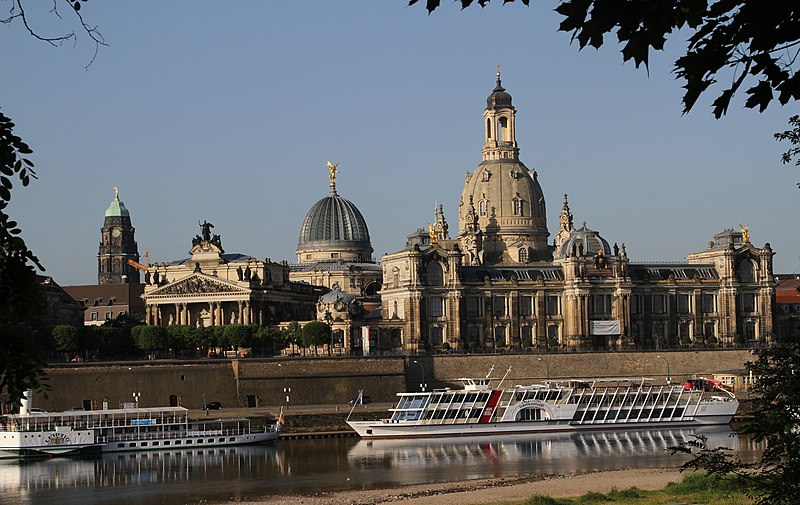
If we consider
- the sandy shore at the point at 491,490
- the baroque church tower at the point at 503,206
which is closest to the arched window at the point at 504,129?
the baroque church tower at the point at 503,206

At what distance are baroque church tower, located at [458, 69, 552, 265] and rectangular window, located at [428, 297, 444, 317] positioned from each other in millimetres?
20333

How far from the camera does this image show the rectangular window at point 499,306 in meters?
110

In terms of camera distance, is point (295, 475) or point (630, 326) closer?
point (295, 475)

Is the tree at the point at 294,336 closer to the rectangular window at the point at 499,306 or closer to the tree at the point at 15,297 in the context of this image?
the rectangular window at the point at 499,306

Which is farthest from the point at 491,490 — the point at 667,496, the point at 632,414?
the point at 632,414

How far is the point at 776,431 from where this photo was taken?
2291cm

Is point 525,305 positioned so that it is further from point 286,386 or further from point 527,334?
point 286,386

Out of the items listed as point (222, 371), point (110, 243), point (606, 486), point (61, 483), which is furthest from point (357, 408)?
point (110, 243)

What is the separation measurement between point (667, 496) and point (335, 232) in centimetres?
10643

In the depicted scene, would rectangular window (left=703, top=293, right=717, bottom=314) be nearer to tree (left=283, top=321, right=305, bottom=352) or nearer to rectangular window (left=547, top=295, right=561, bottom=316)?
rectangular window (left=547, top=295, right=561, bottom=316)

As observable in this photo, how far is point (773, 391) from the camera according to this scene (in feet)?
81.2

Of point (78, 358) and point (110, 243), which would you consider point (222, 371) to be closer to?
point (78, 358)

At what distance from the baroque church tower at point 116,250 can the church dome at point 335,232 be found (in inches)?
1008

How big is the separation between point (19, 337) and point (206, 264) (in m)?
109
